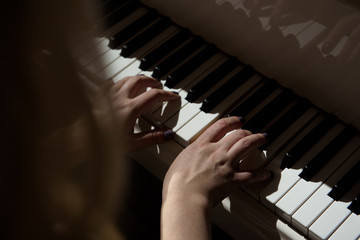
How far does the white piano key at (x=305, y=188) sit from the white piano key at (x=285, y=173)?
1 centimetres

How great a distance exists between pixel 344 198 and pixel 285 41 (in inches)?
16.9

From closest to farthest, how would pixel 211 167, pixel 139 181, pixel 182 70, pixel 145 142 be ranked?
pixel 211 167 < pixel 145 142 < pixel 182 70 < pixel 139 181

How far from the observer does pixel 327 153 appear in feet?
4.50

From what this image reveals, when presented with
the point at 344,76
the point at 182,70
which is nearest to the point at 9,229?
the point at 344,76

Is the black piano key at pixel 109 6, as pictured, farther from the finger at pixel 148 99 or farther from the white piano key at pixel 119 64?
the finger at pixel 148 99

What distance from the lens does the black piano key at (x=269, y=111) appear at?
146 cm

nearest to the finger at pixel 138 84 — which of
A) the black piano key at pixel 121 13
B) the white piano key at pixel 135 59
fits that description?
the white piano key at pixel 135 59

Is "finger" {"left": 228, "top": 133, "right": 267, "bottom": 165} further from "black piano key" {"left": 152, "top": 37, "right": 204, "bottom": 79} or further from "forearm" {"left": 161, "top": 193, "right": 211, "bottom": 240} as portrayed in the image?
"black piano key" {"left": 152, "top": 37, "right": 204, "bottom": 79}

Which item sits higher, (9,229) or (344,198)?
(9,229)

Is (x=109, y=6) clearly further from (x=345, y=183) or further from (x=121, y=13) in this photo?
(x=345, y=183)

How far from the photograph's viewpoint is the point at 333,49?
4.22ft

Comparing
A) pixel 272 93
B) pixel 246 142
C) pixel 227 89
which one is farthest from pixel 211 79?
pixel 246 142

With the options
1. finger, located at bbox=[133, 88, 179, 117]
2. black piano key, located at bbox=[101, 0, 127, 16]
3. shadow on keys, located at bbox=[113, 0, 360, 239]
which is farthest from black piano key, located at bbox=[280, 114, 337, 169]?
black piano key, located at bbox=[101, 0, 127, 16]

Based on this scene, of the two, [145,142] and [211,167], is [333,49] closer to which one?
[211,167]
